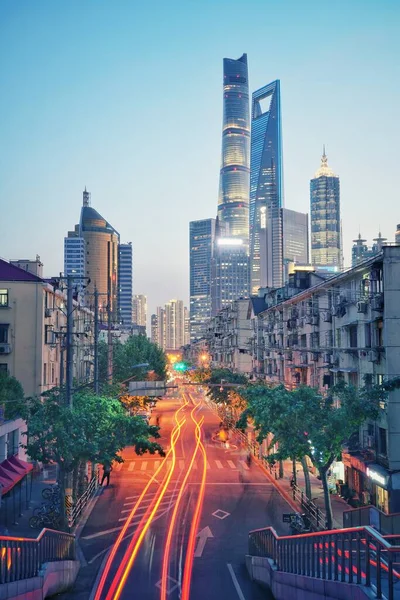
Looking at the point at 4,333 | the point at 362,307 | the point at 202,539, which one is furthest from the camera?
the point at 4,333

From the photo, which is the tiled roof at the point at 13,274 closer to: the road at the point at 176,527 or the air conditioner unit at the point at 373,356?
the road at the point at 176,527

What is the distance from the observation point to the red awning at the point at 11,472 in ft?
105

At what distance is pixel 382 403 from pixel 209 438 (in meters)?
37.4

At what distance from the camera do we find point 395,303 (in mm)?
34125

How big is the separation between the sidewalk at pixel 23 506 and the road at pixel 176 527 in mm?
3134

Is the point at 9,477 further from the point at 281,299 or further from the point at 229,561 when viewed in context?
the point at 281,299

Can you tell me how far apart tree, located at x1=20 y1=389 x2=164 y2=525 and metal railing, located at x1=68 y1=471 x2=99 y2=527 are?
3.02m

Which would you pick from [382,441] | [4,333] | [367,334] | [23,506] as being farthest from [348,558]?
[4,333]

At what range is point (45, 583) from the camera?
707 inches

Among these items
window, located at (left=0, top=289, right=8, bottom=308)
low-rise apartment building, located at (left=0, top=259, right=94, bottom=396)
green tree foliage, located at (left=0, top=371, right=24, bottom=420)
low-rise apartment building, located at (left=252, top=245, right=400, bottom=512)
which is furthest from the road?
window, located at (left=0, top=289, right=8, bottom=308)

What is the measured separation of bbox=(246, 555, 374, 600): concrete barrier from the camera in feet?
36.1

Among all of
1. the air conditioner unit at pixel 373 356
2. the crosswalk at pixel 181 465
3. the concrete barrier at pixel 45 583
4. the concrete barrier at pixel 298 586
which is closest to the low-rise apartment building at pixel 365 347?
the air conditioner unit at pixel 373 356

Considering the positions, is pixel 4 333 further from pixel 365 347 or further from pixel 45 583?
pixel 45 583

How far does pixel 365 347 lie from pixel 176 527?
50.2 ft
